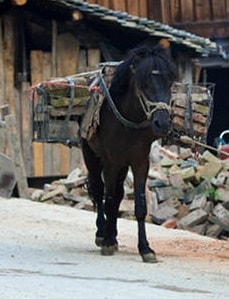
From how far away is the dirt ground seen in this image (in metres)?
7.91

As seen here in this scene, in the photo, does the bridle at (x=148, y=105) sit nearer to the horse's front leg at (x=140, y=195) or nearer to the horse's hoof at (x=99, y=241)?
the horse's front leg at (x=140, y=195)

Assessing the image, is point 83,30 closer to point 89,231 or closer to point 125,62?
point 89,231

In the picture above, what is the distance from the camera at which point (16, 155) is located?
684 inches

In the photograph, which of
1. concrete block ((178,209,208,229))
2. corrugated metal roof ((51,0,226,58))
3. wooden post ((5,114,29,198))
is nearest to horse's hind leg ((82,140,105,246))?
concrete block ((178,209,208,229))

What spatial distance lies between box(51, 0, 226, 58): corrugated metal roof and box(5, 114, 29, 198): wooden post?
2.46m

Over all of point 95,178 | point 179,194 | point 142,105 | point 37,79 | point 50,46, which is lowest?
point 179,194

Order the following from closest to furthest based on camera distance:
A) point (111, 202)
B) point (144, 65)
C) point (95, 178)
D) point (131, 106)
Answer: point (144, 65)
point (131, 106)
point (111, 202)
point (95, 178)

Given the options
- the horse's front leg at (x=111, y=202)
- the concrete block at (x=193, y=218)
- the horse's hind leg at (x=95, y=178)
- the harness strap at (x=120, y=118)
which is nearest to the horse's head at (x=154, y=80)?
the harness strap at (x=120, y=118)

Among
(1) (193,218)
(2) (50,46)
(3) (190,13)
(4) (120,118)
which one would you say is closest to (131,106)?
(4) (120,118)

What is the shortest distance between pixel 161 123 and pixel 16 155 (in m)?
8.35

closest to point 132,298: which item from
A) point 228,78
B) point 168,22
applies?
point 168,22

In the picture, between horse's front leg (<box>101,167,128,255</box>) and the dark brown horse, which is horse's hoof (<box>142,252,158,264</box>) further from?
horse's front leg (<box>101,167,128,255</box>)

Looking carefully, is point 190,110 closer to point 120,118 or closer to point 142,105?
point 120,118

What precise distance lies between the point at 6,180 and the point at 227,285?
28.5 ft
